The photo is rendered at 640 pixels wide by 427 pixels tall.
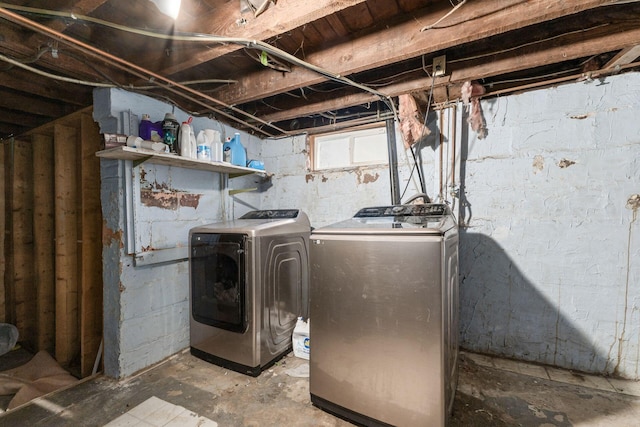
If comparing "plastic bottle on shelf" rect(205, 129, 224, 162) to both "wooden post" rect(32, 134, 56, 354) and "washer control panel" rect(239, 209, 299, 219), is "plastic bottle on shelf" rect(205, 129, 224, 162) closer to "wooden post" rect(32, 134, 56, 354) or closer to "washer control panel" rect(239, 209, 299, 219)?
"washer control panel" rect(239, 209, 299, 219)

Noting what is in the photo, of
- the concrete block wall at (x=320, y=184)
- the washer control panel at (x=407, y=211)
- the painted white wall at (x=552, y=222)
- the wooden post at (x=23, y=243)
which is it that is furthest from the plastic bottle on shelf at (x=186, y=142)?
the wooden post at (x=23, y=243)

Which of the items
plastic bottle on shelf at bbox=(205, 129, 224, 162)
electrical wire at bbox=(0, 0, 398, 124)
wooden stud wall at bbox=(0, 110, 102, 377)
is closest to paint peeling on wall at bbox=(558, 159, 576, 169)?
electrical wire at bbox=(0, 0, 398, 124)

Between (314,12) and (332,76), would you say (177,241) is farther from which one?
(314,12)

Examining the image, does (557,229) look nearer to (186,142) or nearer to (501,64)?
(501,64)

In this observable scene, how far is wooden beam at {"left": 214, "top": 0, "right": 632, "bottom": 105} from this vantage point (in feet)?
4.28

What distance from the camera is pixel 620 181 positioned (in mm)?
1863

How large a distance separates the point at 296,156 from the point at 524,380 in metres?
2.71

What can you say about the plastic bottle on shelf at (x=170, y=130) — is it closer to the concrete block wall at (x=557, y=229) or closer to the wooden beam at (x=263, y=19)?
the wooden beam at (x=263, y=19)

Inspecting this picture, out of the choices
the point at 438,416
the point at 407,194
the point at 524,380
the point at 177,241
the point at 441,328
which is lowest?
the point at 524,380

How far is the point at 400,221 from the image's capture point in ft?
5.40

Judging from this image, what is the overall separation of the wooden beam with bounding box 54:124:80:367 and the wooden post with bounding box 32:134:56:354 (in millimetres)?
452

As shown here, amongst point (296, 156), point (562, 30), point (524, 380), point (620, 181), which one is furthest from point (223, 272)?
point (620, 181)

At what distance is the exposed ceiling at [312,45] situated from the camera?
1.38 metres

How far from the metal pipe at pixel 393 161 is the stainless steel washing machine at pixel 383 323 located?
1012 millimetres
